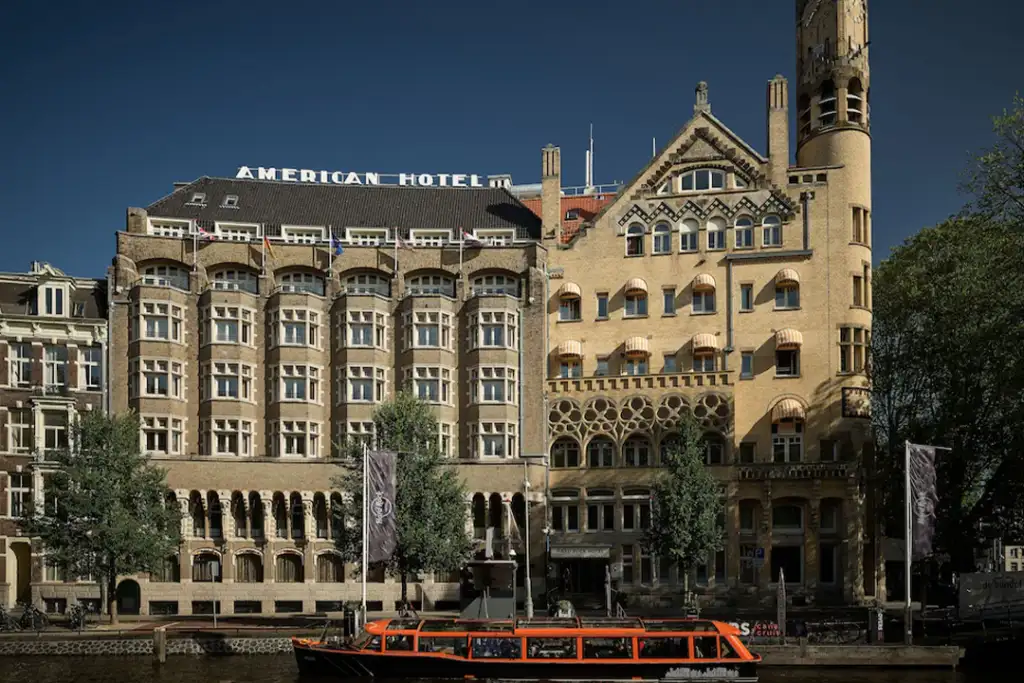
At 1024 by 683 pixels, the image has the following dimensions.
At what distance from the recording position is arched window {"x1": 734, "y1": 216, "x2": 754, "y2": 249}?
78438mm

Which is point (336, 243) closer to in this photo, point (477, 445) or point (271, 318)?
point (271, 318)

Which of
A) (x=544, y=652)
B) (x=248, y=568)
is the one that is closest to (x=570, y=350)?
(x=248, y=568)

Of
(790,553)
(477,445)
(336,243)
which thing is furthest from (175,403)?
(790,553)

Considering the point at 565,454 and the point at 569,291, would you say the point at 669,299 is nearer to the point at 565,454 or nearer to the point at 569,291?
the point at 569,291

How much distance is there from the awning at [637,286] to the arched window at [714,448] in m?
11.0

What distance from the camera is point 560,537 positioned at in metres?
76.9

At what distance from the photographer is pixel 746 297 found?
78.4 m

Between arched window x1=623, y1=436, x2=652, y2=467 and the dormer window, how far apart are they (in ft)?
59.3

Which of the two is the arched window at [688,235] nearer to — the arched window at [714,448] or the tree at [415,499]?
the arched window at [714,448]

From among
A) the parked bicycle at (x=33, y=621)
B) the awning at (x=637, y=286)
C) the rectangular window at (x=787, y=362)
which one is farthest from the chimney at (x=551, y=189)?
the parked bicycle at (x=33, y=621)

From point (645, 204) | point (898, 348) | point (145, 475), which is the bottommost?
point (145, 475)

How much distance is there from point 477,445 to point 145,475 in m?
22.1

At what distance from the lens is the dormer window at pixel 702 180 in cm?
7944

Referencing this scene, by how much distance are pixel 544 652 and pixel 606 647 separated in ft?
9.38
